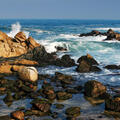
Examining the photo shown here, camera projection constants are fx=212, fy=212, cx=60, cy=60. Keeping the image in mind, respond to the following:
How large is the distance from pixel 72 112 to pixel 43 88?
4.38 meters

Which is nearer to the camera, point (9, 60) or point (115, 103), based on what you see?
point (115, 103)

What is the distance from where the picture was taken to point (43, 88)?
14.9m

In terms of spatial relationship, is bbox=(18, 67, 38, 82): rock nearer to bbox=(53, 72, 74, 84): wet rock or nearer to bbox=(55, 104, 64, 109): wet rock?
Result: bbox=(53, 72, 74, 84): wet rock

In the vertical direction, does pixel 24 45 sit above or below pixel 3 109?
above

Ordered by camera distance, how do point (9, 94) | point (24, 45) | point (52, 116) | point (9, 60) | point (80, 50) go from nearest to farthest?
point (52, 116)
point (9, 94)
point (9, 60)
point (24, 45)
point (80, 50)

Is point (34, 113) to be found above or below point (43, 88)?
below

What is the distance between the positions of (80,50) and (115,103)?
21.6 m

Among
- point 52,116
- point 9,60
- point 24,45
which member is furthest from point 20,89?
point 24,45

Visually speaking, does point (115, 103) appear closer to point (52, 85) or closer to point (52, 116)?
point (52, 116)

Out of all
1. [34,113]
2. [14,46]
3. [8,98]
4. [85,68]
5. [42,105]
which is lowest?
[34,113]

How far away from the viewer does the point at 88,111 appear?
11305 millimetres

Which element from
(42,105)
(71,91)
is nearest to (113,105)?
(71,91)

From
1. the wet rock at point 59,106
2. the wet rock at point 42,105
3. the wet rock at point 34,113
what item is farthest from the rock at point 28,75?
the wet rock at point 34,113

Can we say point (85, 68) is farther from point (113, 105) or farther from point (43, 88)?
point (113, 105)
